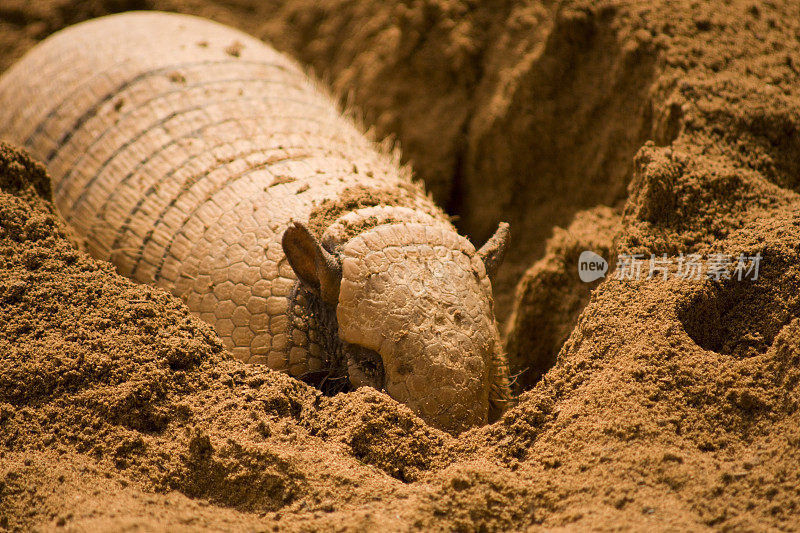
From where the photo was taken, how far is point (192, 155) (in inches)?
179

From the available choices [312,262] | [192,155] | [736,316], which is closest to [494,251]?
[312,262]

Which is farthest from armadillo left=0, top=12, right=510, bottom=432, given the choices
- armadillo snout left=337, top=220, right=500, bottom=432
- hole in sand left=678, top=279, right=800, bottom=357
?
hole in sand left=678, top=279, right=800, bottom=357

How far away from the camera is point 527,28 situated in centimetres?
599

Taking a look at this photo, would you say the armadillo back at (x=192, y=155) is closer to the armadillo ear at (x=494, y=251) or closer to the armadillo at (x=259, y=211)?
the armadillo at (x=259, y=211)

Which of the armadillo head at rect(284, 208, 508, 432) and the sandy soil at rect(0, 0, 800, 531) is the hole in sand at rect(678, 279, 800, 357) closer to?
the sandy soil at rect(0, 0, 800, 531)

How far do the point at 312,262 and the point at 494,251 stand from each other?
0.98 meters

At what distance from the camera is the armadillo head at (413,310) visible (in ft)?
10.8

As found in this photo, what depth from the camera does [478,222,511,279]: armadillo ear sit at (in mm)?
3875

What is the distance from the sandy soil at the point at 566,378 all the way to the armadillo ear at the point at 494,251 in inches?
21.4

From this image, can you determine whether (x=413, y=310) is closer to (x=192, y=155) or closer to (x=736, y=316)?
(x=736, y=316)

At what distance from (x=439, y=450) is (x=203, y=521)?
39.9 inches

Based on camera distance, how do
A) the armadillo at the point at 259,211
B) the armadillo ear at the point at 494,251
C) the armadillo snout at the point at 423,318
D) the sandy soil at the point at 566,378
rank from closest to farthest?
the sandy soil at the point at 566,378 < the armadillo snout at the point at 423,318 < the armadillo at the point at 259,211 < the armadillo ear at the point at 494,251

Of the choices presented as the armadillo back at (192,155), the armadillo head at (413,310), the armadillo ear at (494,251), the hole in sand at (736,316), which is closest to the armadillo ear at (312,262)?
the armadillo head at (413,310)

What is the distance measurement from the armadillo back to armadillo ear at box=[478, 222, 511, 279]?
2.44 feet
